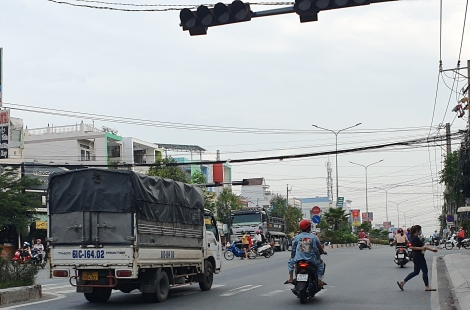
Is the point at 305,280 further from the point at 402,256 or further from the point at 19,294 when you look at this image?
the point at 402,256

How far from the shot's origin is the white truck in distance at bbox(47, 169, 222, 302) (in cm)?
1271

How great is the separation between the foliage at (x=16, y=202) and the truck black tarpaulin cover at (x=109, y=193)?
55.3 ft

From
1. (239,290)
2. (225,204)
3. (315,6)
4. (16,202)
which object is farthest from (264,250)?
(225,204)

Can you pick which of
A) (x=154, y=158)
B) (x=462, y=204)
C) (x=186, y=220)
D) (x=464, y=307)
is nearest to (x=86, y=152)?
(x=154, y=158)

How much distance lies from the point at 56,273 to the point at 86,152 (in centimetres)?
5041

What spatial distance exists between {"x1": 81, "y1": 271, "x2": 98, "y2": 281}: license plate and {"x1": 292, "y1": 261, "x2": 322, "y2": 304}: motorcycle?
396 cm

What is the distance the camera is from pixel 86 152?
2452 inches

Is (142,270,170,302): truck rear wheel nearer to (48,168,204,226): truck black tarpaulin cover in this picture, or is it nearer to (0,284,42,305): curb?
(48,168,204,226): truck black tarpaulin cover

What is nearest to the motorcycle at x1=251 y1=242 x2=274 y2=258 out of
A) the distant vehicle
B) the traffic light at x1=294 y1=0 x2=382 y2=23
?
the distant vehicle

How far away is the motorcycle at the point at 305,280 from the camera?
1257 centimetres

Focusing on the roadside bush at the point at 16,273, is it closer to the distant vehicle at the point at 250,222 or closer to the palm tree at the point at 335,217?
the distant vehicle at the point at 250,222

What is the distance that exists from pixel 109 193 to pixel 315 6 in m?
5.78

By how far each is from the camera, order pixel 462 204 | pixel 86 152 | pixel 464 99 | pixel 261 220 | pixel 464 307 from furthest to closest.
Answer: pixel 86 152
pixel 462 204
pixel 261 220
pixel 464 99
pixel 464 307

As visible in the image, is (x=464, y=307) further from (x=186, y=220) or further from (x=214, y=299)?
(x=186, y=220)
